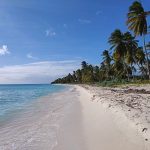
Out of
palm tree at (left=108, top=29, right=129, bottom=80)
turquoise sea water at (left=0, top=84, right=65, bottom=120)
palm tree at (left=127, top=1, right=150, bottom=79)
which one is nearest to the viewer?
turquoise sea water at (left=0, top=84, right=65, bottom=120)

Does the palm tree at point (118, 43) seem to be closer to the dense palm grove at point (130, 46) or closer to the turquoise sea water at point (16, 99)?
the dense palm grove at point (130, 46)

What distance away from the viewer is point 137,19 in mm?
35688

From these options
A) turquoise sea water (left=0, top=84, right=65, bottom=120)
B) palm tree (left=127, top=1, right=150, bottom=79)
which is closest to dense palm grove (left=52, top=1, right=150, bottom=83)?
palm tree (left=127, top=1, right=150, bottom=79)

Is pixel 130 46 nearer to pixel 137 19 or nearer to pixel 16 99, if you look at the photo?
pixel 137 19

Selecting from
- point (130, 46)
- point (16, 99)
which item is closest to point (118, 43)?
point (130, 46)

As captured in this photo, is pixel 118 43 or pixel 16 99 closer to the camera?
pixel 16 99

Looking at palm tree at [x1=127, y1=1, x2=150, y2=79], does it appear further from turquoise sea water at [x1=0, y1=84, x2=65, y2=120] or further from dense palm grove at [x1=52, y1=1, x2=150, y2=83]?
turquoise sea water at [x1=0, y1=84, x2=65, y2=120]

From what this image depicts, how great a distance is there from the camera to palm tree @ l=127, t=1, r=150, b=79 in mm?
35656

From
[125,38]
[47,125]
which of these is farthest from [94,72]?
[47,125]

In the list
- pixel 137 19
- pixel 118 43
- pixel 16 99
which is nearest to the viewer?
pixel 16 99

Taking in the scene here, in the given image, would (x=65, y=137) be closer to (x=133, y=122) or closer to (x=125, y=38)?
(x=133, y=122)

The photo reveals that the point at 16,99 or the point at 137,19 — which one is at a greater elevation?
the point at 137,19

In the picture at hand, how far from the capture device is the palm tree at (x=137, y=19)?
35.7 metres

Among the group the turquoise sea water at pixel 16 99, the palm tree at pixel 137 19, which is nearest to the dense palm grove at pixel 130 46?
the palm tree at pixel 137 19
